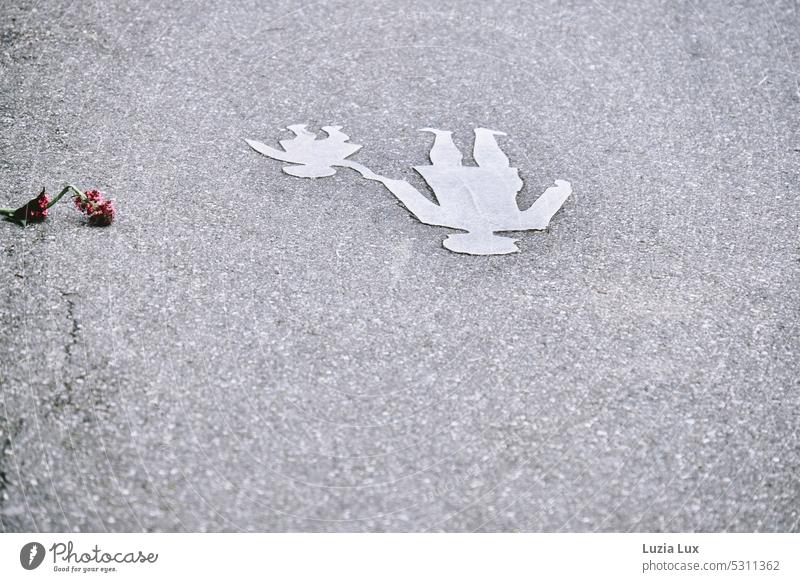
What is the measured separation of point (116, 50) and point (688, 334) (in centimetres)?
292

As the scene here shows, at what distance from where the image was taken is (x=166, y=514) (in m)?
1.81

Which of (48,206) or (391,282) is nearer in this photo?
(391,282)

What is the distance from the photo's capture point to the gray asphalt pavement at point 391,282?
6.35 feet

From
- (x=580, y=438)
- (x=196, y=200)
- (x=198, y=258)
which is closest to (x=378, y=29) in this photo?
(x=196, y=200)

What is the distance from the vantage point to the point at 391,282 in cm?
264

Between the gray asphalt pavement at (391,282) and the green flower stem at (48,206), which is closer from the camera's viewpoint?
the gray asphalt pavement at (391,282)

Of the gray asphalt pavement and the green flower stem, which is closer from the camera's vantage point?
the gray asphalt pavement

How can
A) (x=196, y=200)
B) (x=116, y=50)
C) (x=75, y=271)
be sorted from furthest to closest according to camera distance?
(x=116, y=50) → (x=196, y=200) → (x=75, y=271)

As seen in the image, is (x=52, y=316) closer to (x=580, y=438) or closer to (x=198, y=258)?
(x=198, y=258)

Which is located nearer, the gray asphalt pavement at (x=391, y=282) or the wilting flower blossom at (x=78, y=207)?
the gray asphalt pavement at (x=391, y=282)

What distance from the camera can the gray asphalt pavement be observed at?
1936mm

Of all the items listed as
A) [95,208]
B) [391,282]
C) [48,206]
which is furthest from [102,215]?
[391,282]

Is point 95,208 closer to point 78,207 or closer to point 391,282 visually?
point 78,207

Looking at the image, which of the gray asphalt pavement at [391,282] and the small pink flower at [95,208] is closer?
the gray asphalt pavement at [391,282]
